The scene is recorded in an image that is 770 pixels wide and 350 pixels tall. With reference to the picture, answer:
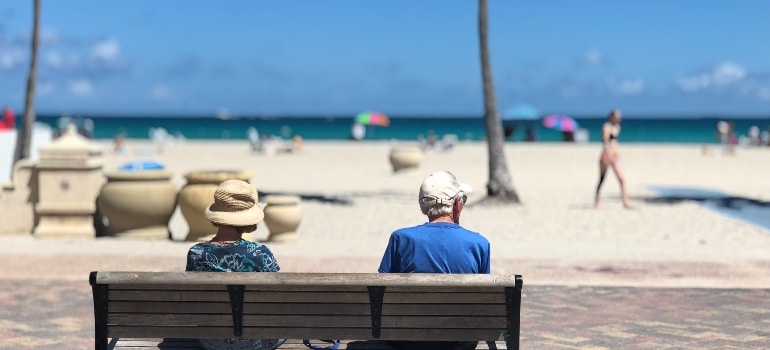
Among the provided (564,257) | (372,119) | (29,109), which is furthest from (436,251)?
(372,119)

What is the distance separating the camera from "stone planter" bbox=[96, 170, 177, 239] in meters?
13.5

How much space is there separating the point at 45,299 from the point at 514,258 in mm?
5275

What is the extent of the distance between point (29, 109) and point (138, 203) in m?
6.71

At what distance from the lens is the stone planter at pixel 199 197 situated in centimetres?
1324

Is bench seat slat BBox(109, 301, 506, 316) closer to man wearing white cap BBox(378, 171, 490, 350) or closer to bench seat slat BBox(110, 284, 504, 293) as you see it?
bench seat slat BBox(110, 284, 504, 293)

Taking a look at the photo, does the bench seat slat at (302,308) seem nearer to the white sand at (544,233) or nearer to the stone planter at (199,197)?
the white sand at (544,233)

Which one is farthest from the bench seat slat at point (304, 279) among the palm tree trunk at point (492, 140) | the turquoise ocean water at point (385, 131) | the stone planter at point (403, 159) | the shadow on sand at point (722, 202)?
the turquoise ocean water at point (385, 131)

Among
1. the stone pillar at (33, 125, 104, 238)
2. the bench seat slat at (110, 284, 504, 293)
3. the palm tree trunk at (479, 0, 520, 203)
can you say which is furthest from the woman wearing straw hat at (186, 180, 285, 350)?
the palm tree trunk at (479, 0, 520, 203)

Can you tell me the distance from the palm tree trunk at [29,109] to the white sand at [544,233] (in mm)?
2916

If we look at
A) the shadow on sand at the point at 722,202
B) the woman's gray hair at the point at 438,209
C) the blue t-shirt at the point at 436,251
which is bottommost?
the shadow on sand at the point at 722,202

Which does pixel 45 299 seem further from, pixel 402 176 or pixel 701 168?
pixel 701 168

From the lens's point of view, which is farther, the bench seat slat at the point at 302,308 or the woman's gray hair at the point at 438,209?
the woman's gray hair at the point at 438,209

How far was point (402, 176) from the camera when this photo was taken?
3044 cm

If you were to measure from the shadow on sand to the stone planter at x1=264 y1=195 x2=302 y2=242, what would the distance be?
22.4 ft
